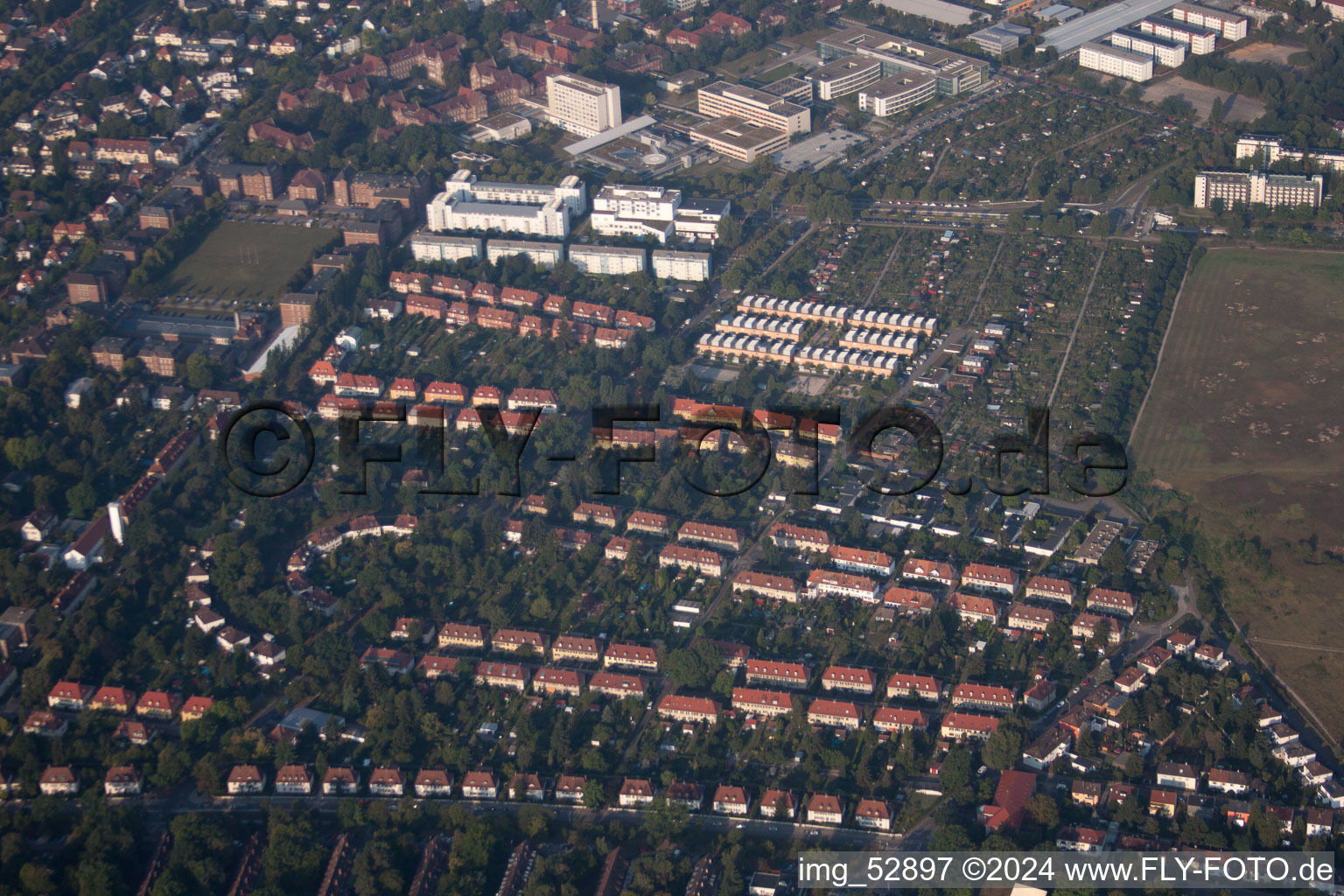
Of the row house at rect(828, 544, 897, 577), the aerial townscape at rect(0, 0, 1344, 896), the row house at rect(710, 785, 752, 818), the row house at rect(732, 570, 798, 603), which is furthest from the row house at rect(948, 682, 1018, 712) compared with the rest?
the row house at rect(710, 785, 752, 818)

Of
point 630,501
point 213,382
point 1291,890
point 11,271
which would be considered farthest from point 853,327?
point 11,271

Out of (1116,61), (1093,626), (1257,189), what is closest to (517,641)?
(1093,626)

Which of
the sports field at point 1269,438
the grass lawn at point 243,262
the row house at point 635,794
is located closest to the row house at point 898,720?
the row house at point 635,794

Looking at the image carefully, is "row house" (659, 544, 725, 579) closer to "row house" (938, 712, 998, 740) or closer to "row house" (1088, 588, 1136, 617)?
"row house" (938, 712, 998, 740)

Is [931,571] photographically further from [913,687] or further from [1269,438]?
[1269,438]

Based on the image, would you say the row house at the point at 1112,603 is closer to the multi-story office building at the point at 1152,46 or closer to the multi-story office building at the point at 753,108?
the multi-story office building at the point at 753,108
